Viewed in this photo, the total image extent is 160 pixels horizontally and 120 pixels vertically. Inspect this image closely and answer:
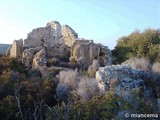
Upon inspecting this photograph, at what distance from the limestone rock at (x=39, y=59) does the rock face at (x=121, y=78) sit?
6549mm

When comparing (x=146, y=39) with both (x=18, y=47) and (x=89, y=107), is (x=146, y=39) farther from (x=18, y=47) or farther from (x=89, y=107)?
(x=89, y=107)

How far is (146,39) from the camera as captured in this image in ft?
127

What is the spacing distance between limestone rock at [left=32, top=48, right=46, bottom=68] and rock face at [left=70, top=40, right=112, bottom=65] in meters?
2.41

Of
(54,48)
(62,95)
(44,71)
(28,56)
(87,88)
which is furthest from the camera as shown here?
(54,48)

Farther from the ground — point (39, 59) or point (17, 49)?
point (17, 49)

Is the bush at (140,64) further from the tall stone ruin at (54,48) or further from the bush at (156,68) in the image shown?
the tall stone ruin at (54,48)

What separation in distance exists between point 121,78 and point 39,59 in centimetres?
848

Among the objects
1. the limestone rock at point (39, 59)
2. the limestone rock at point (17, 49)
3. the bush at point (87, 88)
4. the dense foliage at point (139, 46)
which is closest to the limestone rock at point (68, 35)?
the dense foliage at point (139, 46)

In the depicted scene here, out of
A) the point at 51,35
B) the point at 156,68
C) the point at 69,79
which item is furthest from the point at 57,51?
the point at 156,68

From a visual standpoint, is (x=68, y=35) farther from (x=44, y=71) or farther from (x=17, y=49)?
(x=44, y=71)

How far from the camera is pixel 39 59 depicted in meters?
33.9

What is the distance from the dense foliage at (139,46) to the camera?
3666 centimetres

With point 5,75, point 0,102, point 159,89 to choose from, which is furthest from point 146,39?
point 0,102

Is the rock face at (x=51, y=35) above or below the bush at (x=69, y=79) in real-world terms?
above
